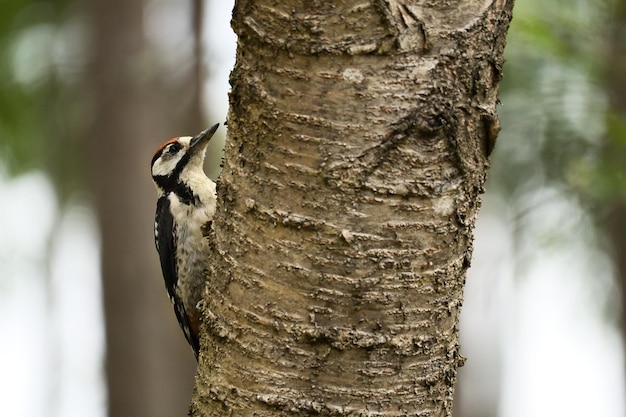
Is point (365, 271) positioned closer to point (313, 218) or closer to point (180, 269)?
point (313, 218)

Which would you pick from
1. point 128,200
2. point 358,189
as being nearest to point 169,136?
point 128,200

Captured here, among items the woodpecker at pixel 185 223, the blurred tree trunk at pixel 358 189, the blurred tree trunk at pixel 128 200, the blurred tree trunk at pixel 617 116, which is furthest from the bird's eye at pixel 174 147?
the blurred tree trunk at pixel 128 200

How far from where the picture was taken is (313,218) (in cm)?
188

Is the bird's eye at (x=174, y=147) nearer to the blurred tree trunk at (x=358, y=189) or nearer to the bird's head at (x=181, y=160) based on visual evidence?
the bird's head at (x=181, y=160)

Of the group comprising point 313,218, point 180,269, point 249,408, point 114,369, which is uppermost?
point 313,218

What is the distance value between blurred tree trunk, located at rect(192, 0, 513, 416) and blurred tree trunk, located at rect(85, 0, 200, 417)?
5.38m

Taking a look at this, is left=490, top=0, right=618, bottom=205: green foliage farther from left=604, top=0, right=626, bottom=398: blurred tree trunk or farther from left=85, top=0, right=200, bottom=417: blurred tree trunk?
left=85, top=0, right=200, bottom=417: blurred tree trunk

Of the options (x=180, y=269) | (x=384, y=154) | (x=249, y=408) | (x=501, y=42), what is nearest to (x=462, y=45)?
(x=501, y=42)

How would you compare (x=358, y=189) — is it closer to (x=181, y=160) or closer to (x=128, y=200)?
(x=181, y=160)

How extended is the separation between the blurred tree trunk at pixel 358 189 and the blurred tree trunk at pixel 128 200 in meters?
5.38

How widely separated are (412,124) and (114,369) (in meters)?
6.01

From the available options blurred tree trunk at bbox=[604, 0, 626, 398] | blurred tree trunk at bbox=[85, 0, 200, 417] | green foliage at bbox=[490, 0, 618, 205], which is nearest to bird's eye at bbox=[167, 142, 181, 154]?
green foliage at bbox=[490, 0, 618, 205]

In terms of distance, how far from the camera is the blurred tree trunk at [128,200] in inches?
282

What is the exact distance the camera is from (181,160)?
4328 mm
